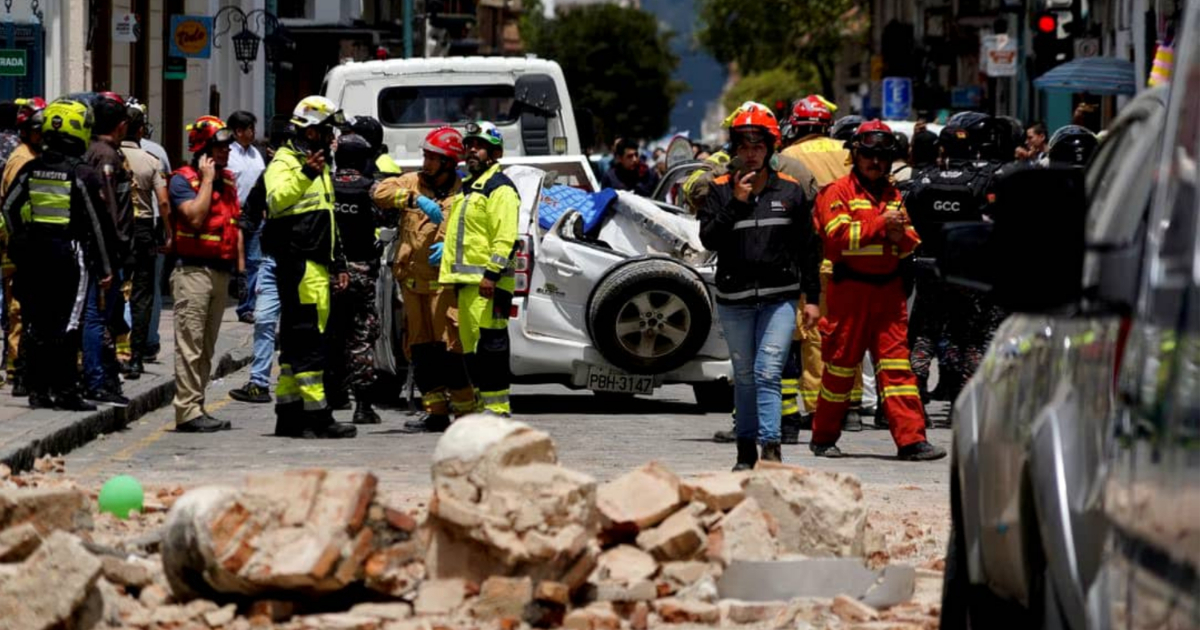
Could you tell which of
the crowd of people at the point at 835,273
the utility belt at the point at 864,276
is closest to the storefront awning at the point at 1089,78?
the crowd of people at the point at 835,273

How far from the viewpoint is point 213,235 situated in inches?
586

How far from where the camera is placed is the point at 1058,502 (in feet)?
16.1

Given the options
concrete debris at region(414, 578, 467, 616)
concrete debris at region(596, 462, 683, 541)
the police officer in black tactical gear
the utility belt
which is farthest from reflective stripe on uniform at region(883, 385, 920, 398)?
concrete debris at region(414, 578, 467, 616)

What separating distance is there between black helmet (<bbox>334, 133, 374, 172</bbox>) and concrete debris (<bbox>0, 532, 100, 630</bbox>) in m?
7.61

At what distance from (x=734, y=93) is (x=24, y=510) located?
142 meters

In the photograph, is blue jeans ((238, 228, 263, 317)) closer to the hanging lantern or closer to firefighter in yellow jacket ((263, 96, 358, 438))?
firefighter in yellow jacket ((263, 96, 358, 438))

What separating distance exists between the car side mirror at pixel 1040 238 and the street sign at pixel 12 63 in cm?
1887

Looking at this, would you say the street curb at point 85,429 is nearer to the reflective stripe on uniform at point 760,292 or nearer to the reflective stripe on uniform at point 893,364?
the reflective stripe on uniform at point 760,292

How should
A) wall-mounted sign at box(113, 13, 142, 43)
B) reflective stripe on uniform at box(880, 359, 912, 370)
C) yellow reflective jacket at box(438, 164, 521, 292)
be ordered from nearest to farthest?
reflective stripe on uniform at box(880, 359, 912, 370) → yellow reflective jacket at box(438, 164, 521, 292) → wall-mounted sign at box(113, 13, 142, 43)

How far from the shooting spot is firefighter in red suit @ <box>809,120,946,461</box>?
12.6m

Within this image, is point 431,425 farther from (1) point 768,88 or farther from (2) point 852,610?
(1) point 768,88

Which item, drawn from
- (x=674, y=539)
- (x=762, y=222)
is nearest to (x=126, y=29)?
(x=762, y=222)

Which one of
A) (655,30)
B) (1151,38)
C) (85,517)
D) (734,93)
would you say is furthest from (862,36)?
(85,517)

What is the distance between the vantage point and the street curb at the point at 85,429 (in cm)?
1210
